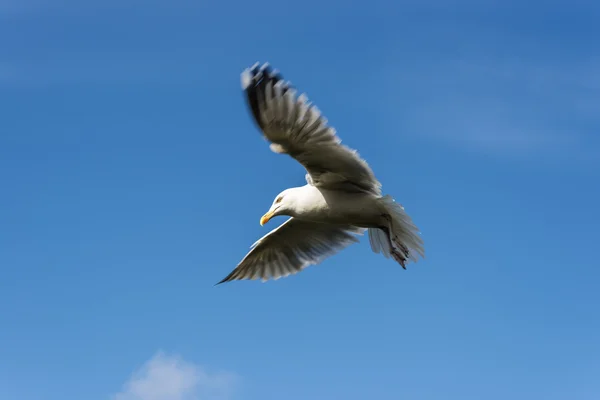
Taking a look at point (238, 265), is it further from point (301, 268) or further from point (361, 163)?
point (361, 163)

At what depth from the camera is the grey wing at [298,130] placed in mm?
8617

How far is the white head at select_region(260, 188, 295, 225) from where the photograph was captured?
10438 mm

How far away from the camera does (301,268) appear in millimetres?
12609

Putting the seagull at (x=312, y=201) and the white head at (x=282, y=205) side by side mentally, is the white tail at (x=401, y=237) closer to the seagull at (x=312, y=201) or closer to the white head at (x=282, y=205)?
the seagull at (x=312, y=201)

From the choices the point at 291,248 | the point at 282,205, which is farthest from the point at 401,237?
the point at 291,248

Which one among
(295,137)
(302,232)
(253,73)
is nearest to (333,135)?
(295,137)

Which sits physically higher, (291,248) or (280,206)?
(291,248)

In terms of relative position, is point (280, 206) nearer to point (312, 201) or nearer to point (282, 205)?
point (282, 205)

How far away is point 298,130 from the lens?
351 inches

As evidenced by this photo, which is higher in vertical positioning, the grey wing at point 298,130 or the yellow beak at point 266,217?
the yellow beak at point 266,217

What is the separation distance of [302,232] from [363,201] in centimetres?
228

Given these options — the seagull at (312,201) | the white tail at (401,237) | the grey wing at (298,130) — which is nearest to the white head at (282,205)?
the seagull at (312,201)

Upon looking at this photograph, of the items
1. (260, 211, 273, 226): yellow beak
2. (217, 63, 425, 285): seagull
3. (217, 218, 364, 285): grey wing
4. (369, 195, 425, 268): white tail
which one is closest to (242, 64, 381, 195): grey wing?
(217, 63, 425, 285): seagull

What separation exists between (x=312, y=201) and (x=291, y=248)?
2.40m
